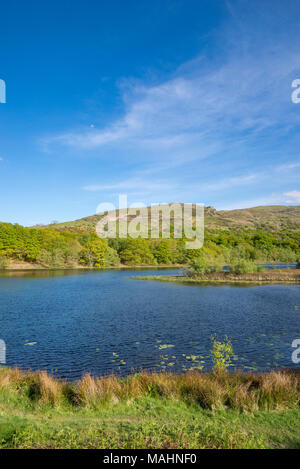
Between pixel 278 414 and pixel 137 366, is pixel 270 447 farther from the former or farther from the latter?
pixel 137 366

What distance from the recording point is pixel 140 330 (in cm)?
2347

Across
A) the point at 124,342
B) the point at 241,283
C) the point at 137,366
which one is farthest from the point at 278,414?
the point at 241,283

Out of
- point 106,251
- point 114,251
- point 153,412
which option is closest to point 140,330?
point 153,412

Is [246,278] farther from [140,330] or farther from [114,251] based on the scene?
[114,251]

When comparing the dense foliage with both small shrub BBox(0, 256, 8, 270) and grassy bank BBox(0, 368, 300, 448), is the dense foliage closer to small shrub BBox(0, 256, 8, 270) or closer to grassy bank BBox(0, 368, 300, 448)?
small shrub BBox(0, 256, 8, 270)

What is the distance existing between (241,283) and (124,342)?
4153cm

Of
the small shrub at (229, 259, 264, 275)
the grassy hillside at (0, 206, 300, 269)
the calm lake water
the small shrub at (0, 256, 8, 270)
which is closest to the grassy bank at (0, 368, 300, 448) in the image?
the calm lake water

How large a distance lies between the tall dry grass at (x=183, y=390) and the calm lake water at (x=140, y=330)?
135 inches

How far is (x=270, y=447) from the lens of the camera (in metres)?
7.63

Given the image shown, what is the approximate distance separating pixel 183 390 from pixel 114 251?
97.8 meters

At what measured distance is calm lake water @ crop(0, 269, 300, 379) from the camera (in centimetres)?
1681

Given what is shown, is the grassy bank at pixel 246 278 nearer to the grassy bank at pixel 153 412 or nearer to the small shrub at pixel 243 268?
the small shrub at pixel 243 268
